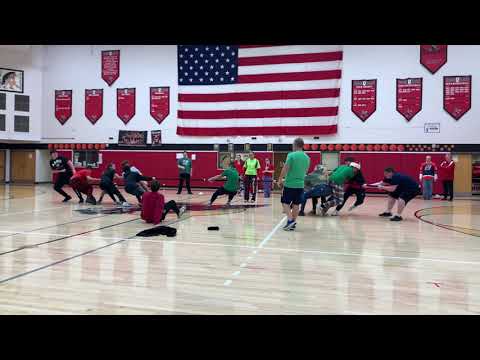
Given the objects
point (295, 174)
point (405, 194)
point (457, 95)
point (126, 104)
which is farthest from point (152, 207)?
point (126, 104)

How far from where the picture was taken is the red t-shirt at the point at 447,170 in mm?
18297

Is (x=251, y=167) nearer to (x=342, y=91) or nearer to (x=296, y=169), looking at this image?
(x=296, y=169)

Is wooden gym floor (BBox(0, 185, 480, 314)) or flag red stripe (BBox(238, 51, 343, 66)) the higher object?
flag red stripe (BBox(238, 51, 343, 66))

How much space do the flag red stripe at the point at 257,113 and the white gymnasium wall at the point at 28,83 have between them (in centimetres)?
871

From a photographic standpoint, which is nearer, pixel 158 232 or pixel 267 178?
pixel 158 232

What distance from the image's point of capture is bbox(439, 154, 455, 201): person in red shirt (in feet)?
60.1

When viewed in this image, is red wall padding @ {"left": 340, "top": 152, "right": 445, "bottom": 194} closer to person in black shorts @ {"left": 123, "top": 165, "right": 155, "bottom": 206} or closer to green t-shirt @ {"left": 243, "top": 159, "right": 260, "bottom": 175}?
green t-shirt @ {"left": 243, "top": 159, "right": 260, "bottom": 175}

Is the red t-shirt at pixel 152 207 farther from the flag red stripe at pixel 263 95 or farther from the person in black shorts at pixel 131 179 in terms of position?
the flag red stripe at pixel 263 95

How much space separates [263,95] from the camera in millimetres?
22500

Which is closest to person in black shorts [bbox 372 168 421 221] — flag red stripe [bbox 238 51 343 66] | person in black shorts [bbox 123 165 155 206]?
person in black shorts [bbox 123 165 155 206]

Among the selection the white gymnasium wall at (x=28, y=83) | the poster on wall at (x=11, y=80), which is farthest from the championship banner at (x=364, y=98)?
the poster on wall at (x=11, y=80)

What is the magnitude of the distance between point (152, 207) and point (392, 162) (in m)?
14.8

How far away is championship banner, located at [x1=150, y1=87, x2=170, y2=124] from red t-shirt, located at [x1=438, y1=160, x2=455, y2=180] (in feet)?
46.3

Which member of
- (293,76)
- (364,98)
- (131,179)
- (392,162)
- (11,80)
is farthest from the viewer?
(11,80)
